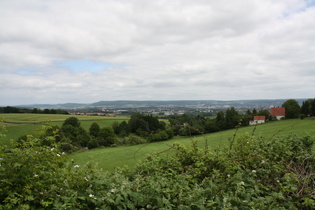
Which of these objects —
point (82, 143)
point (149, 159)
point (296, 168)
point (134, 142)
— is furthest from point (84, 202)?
point (82, 143)

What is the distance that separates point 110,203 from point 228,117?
196ft

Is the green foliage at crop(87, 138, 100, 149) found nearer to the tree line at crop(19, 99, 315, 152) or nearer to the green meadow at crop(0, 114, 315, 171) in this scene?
the tree line at crop(19, 99, 315, 152)

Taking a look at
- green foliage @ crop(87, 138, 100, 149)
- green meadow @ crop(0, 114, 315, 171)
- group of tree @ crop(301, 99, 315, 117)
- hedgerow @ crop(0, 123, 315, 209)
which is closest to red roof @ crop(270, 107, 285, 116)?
group of tree @ crop(301, 99, 315, 117)

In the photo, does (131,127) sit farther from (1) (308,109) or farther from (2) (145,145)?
(2) (145,145)

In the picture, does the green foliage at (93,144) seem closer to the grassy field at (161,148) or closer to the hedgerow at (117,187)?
the grassy field at (161,148)

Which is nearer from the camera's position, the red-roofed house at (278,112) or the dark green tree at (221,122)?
the red-roofed house at (278,112)

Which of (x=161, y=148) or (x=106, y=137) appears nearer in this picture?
(x=161, y=148)

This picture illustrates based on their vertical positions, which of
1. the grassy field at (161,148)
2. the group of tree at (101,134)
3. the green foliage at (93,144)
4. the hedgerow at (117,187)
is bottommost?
the green foliage at (93,144)

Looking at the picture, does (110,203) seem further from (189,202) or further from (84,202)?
(189,202)

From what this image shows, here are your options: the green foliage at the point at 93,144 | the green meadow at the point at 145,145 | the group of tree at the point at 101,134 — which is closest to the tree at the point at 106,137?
the group of tree at the point at 101,134

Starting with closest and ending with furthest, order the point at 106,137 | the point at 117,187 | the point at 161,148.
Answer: the point at 117,187 → the point at 161,148 → the point at 106,137

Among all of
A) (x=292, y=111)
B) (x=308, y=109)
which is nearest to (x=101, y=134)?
(x=308, y=109)

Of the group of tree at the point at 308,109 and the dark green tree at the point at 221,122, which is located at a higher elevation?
the group of tree at the point at 308,109

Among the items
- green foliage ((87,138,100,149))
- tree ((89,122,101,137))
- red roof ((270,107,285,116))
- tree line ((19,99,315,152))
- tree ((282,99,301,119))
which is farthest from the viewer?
red roof ((270,107,285,116))
